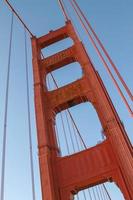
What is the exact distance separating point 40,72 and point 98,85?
2370 millimetres

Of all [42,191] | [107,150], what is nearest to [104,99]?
[107,150]

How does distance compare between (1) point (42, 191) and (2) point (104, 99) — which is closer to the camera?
(1) point (42, 191)

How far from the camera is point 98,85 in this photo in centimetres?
707

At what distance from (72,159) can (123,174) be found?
1.15 metres

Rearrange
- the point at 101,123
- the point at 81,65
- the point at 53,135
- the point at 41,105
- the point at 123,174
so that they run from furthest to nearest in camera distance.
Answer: the point at 81,65
the point at 41,105
the point at 53,135
the point at 101,123
the point at 123,174

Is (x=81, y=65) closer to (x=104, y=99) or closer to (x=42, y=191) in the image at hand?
(x=104, y=99)

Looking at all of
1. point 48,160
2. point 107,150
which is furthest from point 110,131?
point 48,160

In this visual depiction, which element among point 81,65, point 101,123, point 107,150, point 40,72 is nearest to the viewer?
point 107,150

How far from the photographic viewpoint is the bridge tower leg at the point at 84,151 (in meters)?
5.54

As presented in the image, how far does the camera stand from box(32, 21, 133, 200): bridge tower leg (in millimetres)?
5539

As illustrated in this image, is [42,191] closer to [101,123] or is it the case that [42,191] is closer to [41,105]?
[101,123]

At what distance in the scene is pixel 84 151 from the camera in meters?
6.12

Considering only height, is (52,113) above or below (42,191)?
above

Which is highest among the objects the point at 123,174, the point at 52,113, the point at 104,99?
the point at 52,113
